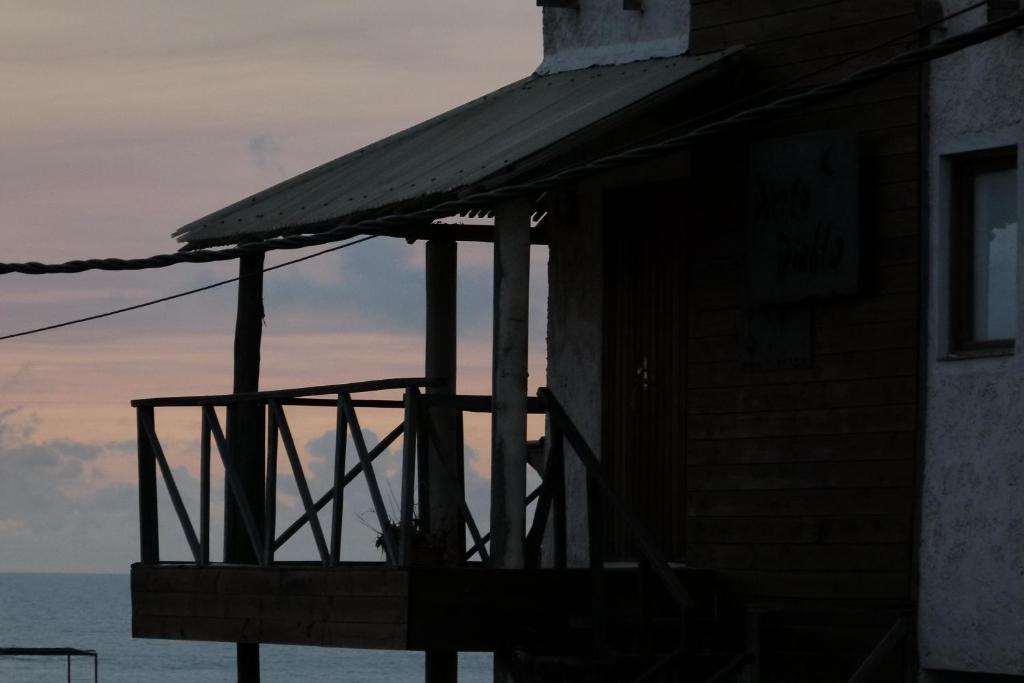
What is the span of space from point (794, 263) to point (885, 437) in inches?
47.9

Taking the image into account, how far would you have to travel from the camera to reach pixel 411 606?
Answer: 12.3m

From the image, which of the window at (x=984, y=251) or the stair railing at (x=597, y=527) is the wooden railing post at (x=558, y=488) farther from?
the window at (x=984, y=251)

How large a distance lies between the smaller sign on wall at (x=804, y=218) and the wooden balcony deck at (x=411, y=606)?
2180 millimetres

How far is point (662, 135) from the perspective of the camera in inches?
534

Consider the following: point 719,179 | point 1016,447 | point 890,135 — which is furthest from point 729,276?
point 1016,447

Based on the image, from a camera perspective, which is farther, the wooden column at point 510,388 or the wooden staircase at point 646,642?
the wooden column at point 510,388

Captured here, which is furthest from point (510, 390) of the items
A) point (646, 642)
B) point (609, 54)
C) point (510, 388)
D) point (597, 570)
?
point (609, 54)

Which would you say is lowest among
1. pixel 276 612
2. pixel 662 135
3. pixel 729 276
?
pixel 276 612

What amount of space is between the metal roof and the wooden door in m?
0.88

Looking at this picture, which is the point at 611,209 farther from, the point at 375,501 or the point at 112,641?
the point at 112,641

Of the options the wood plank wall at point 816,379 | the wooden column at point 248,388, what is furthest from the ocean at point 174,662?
the wood plank wall at point 816,379

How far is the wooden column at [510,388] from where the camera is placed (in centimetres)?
1270

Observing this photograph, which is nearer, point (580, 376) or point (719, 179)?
point (719, 179)

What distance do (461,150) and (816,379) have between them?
2743mm
